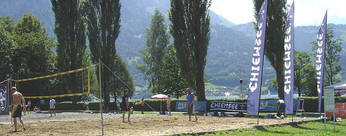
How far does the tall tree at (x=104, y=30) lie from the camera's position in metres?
39.4

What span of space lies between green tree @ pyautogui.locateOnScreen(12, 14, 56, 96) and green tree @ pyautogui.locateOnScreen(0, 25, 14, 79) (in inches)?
76.3

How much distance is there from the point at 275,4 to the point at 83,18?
75.9 feet

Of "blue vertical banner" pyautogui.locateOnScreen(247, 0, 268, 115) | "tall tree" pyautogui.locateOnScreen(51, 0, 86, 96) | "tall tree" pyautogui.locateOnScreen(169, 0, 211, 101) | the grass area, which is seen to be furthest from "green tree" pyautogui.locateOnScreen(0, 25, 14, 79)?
the grass area

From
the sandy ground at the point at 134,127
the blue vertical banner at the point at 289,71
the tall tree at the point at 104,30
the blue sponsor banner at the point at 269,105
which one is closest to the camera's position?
the sandy ground at the point at 134,127

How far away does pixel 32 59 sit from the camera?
5197cm

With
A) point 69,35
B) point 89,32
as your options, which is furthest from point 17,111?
point 69,35

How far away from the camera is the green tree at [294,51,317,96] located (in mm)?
67812

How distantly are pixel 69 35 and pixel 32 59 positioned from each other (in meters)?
12.1

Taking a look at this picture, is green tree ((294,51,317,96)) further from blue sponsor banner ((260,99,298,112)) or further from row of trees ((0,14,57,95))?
row of trees ((0,14,57,95))

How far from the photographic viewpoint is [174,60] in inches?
2280

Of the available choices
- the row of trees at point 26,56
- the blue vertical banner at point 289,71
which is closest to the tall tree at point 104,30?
the row of trees at point 26,56

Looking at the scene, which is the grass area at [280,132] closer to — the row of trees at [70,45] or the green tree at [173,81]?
the row of trees at [70,45]

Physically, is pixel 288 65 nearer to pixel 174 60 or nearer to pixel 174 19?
pixel 174 19

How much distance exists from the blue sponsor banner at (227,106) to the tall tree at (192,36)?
14.0 ft
